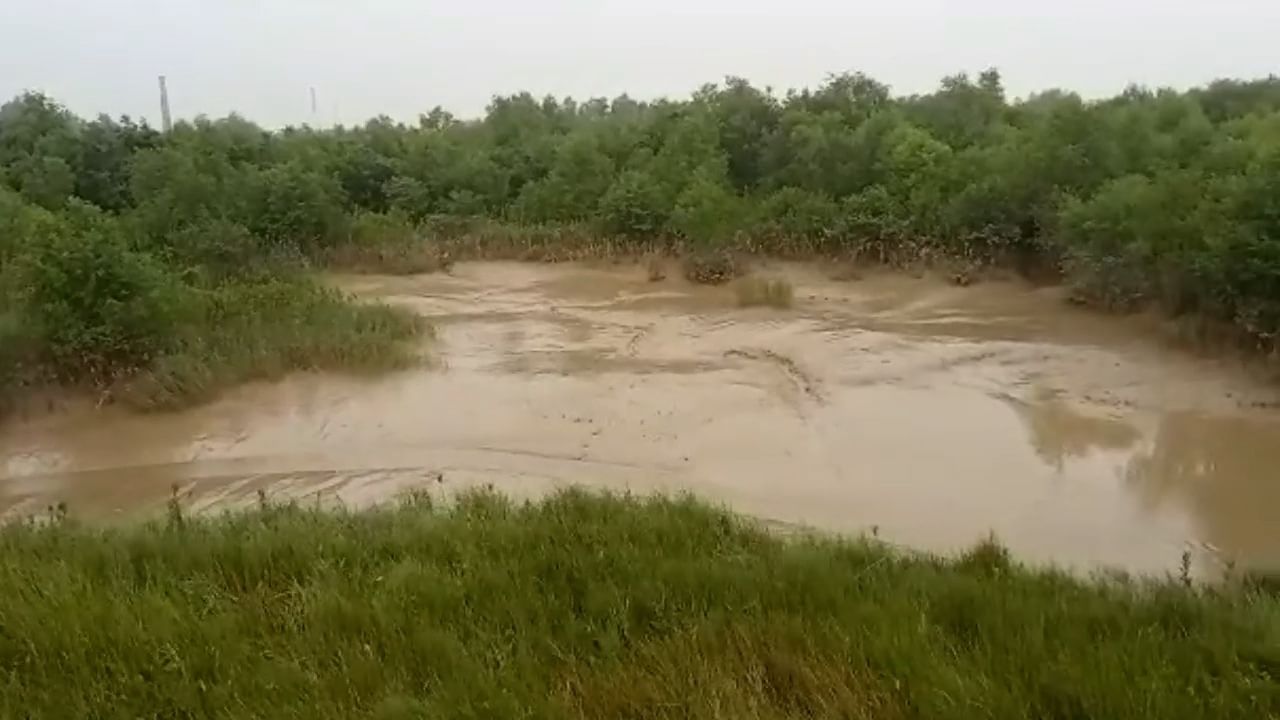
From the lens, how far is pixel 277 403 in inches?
444

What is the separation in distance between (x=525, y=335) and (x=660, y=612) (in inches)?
354

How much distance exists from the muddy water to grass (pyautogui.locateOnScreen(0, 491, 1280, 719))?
8.27 feet

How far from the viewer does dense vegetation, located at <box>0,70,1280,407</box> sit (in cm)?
1167

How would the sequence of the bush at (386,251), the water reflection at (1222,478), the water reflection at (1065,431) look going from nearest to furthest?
the water reflection at (1222,478)
the water reflection at (1065,431)
the bush at (386,251)

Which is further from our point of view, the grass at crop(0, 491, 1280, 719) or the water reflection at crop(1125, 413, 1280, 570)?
the water reflection at crop(1125, 413, 1280, 570)

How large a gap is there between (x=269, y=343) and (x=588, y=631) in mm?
8699

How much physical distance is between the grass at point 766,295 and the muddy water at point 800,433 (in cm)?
56

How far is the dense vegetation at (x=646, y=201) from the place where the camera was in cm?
1167

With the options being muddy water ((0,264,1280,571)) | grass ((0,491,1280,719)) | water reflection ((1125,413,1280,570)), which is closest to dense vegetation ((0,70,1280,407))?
muddy water ((0,264,1280,571))

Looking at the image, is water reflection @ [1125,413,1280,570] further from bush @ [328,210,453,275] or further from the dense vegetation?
bush @ [328,210,453,275]

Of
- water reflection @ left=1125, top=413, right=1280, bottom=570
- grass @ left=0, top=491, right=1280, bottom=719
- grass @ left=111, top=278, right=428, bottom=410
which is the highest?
grass @ left=111, top=278, right=428, bottom=410

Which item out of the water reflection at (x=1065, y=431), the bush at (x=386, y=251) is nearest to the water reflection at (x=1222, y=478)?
the water reflection at (x=1065, y=431)

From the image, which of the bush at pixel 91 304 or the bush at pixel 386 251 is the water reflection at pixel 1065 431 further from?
the bush at pixel 386 251

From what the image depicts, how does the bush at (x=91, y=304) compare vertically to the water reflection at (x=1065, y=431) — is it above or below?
above
